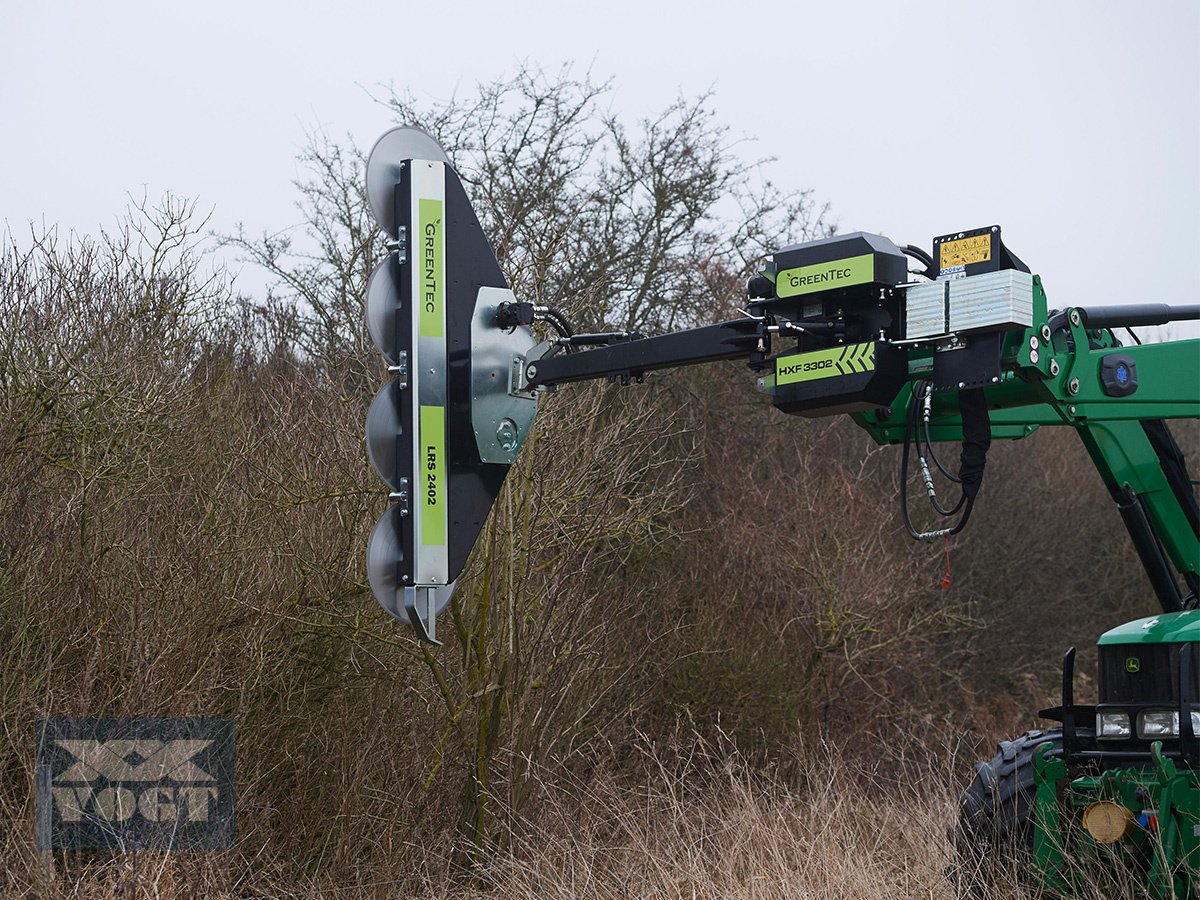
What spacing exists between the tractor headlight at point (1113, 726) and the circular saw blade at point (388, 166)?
3481 mm

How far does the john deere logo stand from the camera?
669 centimetres

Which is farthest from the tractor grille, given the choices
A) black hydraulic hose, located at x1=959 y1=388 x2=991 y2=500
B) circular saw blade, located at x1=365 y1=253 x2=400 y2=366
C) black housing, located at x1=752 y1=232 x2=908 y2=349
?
circular saw blade, located at x1=365 y1=253 x2=400 y2=366

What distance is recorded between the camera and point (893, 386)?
13.9ft

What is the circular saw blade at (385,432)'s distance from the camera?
4410 millimetres

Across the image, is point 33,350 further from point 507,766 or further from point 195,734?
point 507,766

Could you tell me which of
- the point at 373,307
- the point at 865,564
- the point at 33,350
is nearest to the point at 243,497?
the point at 33,350

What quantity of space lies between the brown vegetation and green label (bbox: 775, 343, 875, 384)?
2776 millimetres

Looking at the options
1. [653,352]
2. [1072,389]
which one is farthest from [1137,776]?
[653,352]

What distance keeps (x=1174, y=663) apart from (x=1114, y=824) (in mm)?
706

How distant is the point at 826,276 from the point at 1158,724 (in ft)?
8.06

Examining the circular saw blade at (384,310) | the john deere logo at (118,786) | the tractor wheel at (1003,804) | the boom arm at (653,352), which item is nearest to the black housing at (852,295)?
the boom arm at (653,352)

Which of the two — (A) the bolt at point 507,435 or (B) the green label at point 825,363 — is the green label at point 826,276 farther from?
(A) the bolt at point 507,435

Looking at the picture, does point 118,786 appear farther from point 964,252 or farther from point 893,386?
point 964,252

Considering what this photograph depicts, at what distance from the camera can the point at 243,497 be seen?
8.67 metres
